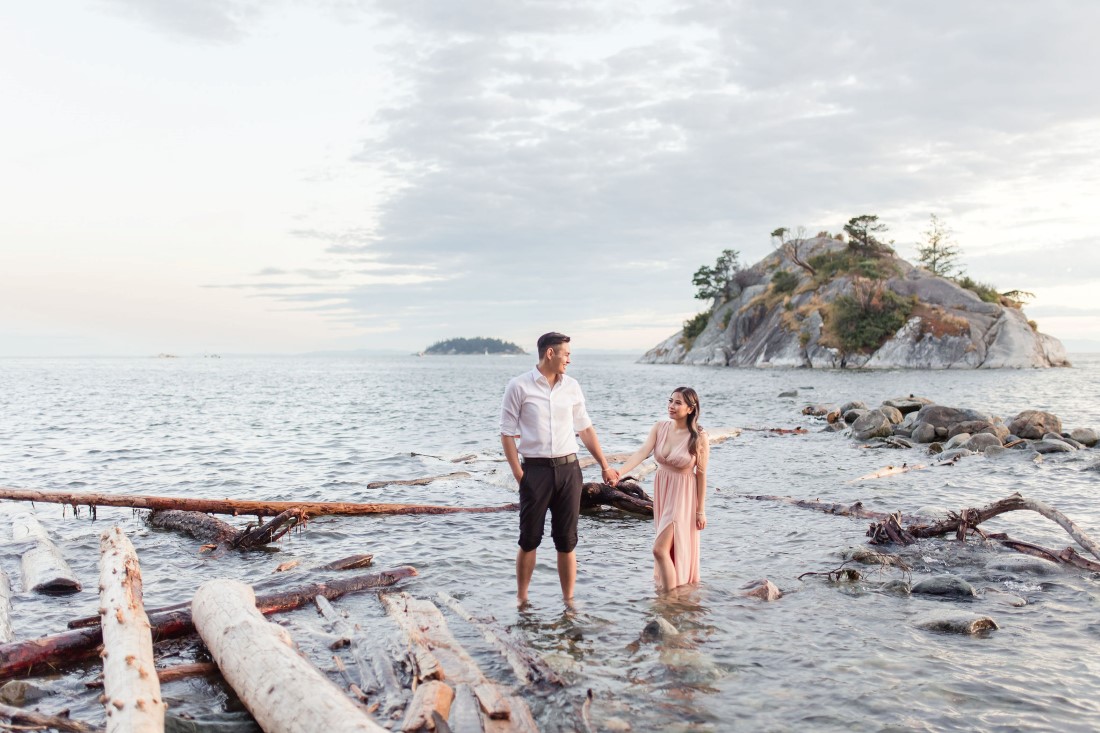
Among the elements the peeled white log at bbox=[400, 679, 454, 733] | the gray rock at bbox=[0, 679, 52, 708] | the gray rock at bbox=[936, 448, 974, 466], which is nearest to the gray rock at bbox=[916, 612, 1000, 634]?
the peeled white log at bbox=[400, 679, 454, 733]

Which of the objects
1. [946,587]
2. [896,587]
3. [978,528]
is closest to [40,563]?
[896,587]

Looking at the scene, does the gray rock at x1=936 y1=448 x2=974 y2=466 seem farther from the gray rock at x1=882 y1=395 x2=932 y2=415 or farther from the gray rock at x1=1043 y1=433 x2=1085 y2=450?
Answer: the gray rock at x1=882 y1=395 x2=932 y2=415

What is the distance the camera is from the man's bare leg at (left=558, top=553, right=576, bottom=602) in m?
7.89

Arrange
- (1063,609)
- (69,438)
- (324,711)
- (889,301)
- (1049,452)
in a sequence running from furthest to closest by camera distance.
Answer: (889,301)
(69,438)
(1049,452)
(1063,609)
(324,711)

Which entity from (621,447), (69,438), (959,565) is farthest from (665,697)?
(69,438)

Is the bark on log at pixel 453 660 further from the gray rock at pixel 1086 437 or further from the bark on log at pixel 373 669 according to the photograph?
the gray rock at pixel 1086 437

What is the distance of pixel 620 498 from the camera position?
13031 mm

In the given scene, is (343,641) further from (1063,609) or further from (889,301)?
(889,301)

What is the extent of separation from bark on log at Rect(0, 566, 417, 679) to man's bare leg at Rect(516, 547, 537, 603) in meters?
2.00

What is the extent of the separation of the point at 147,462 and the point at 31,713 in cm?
1786

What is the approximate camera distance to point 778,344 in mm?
96375

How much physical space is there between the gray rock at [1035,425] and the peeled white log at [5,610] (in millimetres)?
25353

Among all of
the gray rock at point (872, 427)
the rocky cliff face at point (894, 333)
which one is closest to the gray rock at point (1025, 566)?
the gray rock at point (872, 427)

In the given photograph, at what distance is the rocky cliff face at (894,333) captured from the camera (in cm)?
7956
